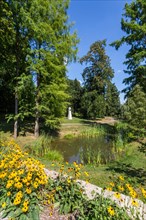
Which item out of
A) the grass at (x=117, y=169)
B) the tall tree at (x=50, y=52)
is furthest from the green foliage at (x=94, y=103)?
the grass at (x=117, y=169)

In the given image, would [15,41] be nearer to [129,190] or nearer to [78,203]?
[78,203]

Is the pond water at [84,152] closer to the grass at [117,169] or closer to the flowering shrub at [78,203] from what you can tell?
the grass at [117,169]

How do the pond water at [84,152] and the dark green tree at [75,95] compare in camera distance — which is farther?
the dark green tree at [75,95]

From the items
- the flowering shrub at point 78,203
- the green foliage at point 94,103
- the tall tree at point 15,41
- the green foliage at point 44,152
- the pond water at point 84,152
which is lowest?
the pond water at point 84,152

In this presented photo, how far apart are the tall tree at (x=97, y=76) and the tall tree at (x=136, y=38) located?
9185mm

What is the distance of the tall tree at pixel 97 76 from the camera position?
23234 mm

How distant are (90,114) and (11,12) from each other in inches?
642

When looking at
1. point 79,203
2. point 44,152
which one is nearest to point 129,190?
point 79,203

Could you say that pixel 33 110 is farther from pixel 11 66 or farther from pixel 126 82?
pixel 126 82

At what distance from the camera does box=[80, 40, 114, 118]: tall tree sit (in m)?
23.2

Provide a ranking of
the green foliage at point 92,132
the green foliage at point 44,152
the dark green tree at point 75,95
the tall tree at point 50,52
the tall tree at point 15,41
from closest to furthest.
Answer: the green foliage at point 44,152
the tall tree at point 15,41
the tall tree at point 50,52
the green foliage at point 92,132
the dark green tree at point 75,95

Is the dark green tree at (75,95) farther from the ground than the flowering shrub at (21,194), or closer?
farther from the ground

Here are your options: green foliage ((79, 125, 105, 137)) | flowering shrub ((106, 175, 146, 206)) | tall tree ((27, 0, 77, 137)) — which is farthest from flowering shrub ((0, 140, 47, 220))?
green foliage ((79, 125, 105, 137))

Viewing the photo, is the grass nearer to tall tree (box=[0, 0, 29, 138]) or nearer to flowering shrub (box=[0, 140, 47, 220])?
flowering shrub (box=[0, 140, 47, 220])
